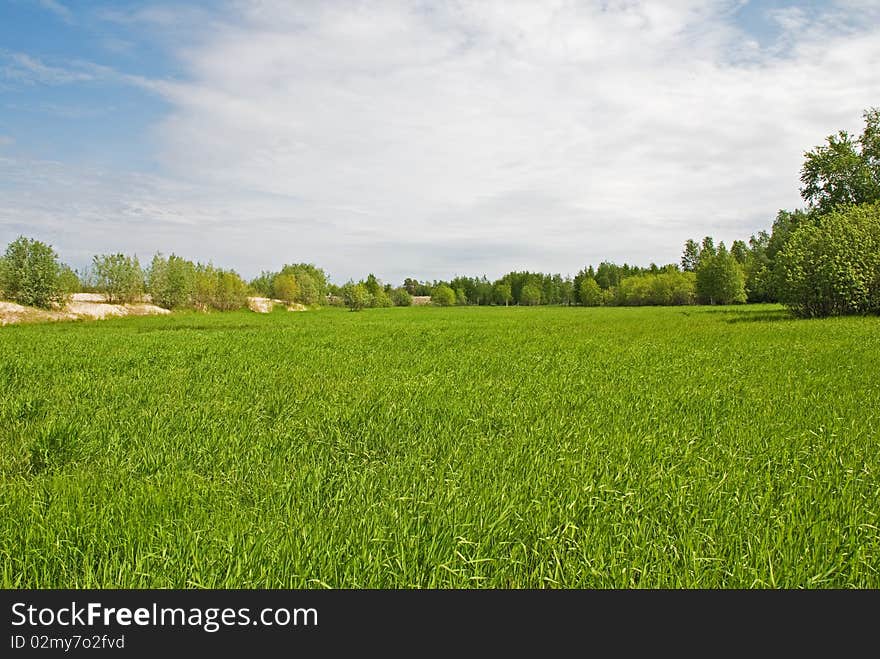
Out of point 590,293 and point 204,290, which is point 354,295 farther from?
point 590,293

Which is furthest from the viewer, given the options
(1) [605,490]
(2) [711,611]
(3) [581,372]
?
(3) [581,372]

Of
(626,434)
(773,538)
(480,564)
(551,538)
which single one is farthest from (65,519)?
(626,434)

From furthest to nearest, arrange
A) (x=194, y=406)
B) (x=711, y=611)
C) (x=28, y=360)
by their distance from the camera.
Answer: (x=28, y=360)
(x=194, y=406)
(x=711, y=611)

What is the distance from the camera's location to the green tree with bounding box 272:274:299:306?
92.4 metres

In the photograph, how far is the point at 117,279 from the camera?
61.1 meters

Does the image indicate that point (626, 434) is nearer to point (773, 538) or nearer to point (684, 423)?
point (684, 423)

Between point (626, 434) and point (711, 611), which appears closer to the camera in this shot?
point (711, 611)

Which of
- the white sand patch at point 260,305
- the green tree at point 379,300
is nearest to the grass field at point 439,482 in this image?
the white sand patch at point 260,305

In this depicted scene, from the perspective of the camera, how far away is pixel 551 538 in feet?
10.8

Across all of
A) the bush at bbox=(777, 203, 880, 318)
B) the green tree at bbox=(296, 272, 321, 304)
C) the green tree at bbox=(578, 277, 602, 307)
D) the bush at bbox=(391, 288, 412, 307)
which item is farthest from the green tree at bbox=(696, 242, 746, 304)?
the green tree at bbox=(296, 272, 321, 304)

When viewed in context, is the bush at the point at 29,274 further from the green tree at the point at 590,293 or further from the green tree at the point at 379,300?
the green tree at the point at 590,293

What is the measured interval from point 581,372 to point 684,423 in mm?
4091

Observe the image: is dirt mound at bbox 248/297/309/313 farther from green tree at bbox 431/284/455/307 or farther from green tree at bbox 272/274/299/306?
green tree at bbox 431/284/455/307

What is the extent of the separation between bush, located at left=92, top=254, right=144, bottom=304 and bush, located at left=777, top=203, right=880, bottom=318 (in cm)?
6631
